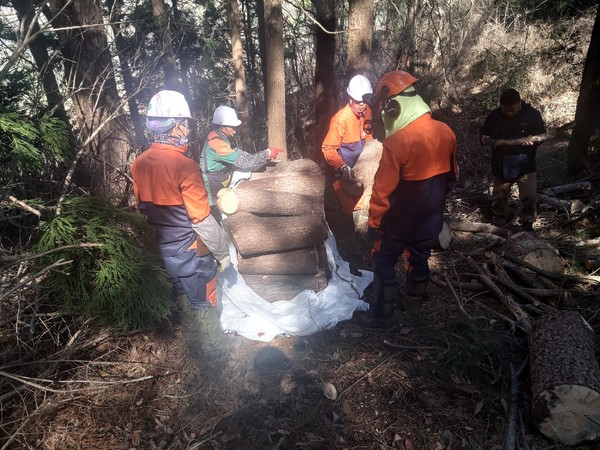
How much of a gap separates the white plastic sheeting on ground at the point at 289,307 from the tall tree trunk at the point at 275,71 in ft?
9.71

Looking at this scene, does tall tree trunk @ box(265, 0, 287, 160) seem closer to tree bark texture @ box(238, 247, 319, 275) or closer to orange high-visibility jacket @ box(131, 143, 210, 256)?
tree bark texture @ box(238, 247, 319, 275)

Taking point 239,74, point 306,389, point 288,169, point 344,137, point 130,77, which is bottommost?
point 306,389

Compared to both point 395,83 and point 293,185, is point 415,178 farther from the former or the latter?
point 293,185

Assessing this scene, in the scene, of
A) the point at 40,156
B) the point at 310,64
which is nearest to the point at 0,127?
the point at 40,156

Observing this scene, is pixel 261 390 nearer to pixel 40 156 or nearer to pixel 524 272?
pixel 40 156

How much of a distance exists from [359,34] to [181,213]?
15.1 feet

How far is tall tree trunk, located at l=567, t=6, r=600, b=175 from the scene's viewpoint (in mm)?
5887

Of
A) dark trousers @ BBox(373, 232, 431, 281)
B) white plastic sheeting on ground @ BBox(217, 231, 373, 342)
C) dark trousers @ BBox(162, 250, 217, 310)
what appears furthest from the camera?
white plastic sheeting on ground @ BBox(217, 231, 373, 342)

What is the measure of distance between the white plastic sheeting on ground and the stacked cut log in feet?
0.35

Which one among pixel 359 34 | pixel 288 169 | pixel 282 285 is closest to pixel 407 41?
pixel 359 34

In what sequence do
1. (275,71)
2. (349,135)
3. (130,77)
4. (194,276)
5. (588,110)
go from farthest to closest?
(130,77), (275,71), (588,110), (349,135), (194,276)

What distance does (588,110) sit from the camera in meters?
6.02

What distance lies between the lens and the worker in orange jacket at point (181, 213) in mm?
3098

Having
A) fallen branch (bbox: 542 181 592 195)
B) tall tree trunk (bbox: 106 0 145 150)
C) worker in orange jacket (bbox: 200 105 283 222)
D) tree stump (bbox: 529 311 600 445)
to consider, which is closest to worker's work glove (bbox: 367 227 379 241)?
tree stump (bbox: 529 311 600 445)
